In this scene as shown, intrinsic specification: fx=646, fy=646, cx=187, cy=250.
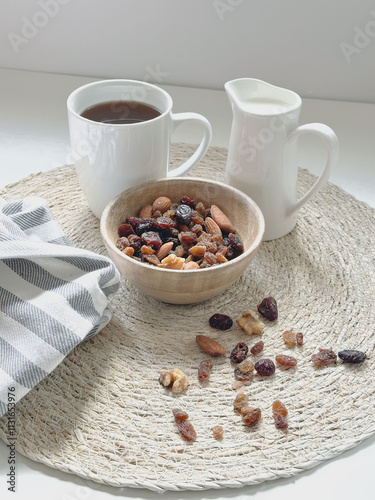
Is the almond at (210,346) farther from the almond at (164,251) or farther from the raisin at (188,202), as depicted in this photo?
the raisin at (188,202)

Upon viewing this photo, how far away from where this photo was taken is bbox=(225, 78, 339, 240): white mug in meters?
0.97

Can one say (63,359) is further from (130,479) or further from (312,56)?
(312,56)

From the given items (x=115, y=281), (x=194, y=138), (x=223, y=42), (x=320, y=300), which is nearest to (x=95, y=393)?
(x=115, y=281)

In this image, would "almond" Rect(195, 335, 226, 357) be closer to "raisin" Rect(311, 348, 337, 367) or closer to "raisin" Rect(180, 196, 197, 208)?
"raisin" Rect(311, 348, 337, 367)

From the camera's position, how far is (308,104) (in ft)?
4.80

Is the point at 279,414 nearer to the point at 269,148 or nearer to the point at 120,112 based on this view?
the point at 269,148

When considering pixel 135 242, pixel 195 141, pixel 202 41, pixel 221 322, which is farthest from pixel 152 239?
pixel 202 41

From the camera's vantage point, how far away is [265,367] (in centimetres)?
79

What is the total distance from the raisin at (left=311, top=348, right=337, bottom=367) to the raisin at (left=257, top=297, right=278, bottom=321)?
8 centimetres

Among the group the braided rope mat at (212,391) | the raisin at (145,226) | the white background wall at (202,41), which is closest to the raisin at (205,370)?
the braided rope mat at (212,391)

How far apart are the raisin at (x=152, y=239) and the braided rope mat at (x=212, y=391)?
82 millimetres

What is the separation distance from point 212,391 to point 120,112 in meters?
0.49

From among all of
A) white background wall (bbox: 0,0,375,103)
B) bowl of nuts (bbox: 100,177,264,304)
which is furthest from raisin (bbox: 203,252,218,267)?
white background wall (bbox: 0,0,375,103)

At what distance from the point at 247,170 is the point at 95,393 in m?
0.43
